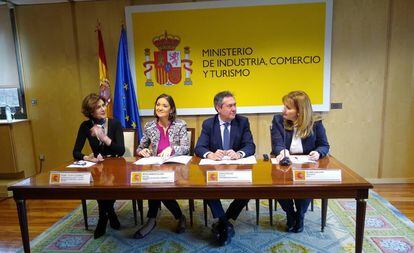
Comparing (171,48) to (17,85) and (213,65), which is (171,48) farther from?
(17,85)

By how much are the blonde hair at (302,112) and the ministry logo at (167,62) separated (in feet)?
5.12

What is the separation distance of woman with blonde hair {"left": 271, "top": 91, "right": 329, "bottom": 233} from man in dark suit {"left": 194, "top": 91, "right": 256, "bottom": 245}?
0.78ft

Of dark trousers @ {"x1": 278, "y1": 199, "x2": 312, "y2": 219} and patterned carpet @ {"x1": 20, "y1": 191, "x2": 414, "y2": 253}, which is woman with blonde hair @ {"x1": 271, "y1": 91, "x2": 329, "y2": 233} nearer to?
dark trousers @ {"x1": 278, "y1": 199, "x2": 312, "y2": 219}

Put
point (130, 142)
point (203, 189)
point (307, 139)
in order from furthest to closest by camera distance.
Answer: point (130, 142), point (307, 139), point (203, 189)

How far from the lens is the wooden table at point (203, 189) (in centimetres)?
139

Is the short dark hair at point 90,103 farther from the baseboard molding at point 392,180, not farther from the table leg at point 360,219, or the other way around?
the baseboard molding at point 392,180

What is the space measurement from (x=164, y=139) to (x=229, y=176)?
910 mm

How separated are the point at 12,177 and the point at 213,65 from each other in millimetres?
2896

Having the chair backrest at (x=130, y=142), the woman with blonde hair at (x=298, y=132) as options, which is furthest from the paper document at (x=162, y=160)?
the woman with blonde hair at (x=298, y=132)

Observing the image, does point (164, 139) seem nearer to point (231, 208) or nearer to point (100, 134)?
point (100, 134)

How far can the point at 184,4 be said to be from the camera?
3.12 meters

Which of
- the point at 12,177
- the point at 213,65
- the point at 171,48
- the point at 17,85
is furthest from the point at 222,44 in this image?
the point at 12,177

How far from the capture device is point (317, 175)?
57.2 inches

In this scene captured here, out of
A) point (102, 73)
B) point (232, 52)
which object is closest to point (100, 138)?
point (102, 73)
